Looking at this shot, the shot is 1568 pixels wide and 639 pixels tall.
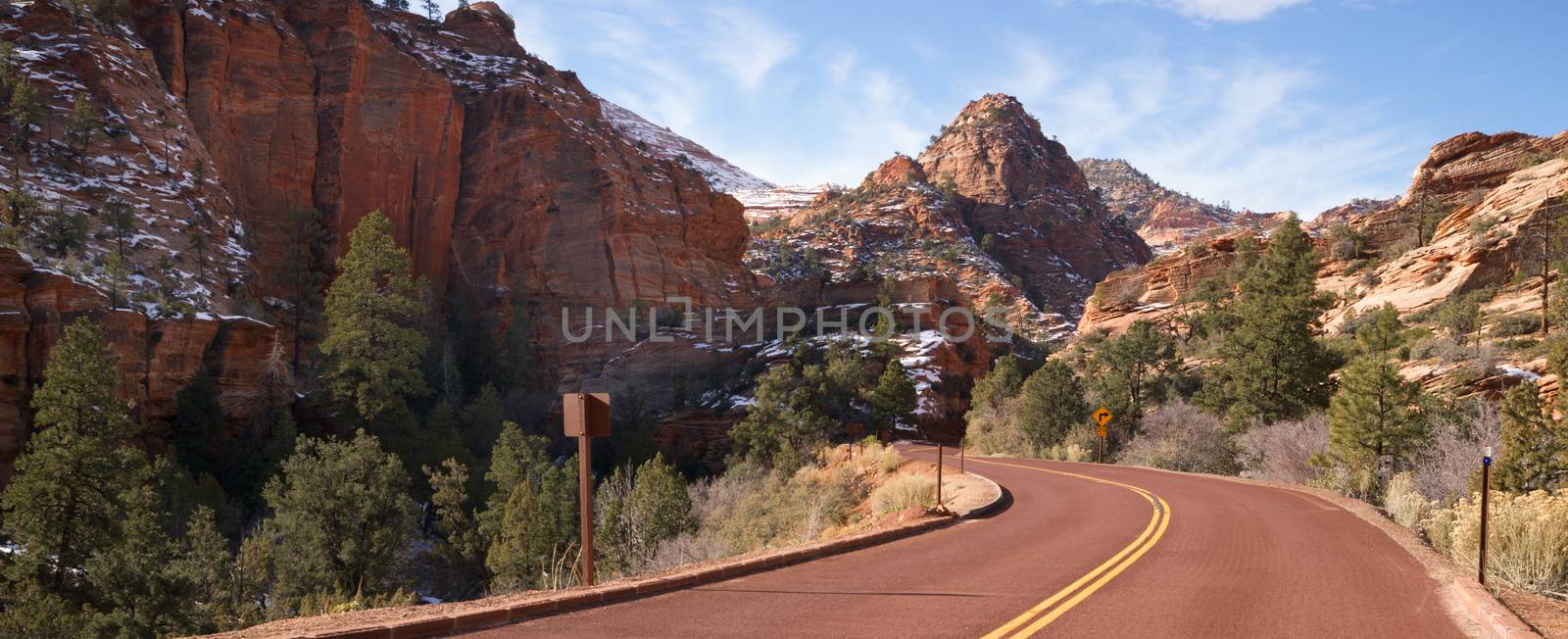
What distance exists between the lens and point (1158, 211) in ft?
546

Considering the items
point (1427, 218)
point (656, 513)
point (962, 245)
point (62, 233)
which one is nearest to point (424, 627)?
point (656, 513)

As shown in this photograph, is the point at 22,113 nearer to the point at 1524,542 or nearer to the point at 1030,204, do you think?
the point at 1524,542

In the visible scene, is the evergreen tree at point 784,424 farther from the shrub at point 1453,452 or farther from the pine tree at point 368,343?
the shrub at point 1453,452

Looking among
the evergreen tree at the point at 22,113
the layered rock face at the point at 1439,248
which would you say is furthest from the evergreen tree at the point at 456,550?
the layered rock face at the point at 1439,248

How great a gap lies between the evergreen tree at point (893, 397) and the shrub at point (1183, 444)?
13.1 metres

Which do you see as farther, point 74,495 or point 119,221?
point 119,221

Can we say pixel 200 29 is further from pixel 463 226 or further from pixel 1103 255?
pixel 1103 255

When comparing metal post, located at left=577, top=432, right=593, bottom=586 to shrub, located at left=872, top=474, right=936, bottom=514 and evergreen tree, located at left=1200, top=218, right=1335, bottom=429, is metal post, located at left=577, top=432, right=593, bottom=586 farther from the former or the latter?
evergreen tree, located at left=1200, top=218, right=1335, bottom=429

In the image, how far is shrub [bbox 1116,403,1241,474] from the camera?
26141 millimetres

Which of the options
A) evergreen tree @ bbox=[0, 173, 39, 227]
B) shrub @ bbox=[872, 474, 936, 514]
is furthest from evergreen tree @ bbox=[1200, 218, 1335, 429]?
evergreen tree @ bbox=[0, 173, 39, 227]

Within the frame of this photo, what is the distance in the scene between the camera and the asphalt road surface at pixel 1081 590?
5867mm

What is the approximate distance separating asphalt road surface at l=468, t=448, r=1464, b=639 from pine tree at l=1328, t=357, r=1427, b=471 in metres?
5.70

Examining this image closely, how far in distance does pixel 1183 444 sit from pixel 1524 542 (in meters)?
20.7

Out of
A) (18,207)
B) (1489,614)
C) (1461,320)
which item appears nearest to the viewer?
(1489,614)
